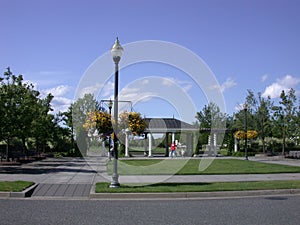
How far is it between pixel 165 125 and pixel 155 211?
4219 centimetres

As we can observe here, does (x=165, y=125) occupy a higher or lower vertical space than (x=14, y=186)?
higher

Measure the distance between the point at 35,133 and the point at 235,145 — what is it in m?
28.9

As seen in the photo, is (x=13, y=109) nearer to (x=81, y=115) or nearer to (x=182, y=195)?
(x=182, y=195)

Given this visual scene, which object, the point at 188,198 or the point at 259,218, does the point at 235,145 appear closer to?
the point at 188,198

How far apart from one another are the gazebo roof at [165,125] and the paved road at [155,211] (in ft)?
121

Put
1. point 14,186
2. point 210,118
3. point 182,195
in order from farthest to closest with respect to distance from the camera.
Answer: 1. point 210,118
2. point 14,186
3. point 182,195

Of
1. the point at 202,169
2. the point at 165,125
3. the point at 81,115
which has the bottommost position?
the point at 202,169

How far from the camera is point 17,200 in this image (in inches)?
485

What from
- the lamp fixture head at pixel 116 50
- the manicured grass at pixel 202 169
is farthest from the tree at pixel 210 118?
the lamp fixture head at pixel 116 50

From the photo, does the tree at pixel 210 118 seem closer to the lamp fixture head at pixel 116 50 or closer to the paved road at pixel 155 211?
the lamp fixture head at pixel 116 50

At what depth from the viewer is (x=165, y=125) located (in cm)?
5269

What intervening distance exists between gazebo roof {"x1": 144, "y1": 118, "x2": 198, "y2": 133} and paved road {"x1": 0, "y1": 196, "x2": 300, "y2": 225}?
36.8 meters

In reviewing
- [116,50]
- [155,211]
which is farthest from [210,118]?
[155,211]

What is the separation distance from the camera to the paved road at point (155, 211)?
9062 mm
